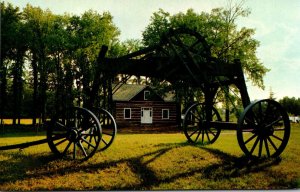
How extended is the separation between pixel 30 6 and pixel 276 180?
26.2m

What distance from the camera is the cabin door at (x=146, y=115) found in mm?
35156

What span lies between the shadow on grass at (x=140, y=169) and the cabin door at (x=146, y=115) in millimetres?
A: 26628

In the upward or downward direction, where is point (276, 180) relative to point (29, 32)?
downward

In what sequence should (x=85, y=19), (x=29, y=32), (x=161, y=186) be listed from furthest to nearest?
1. (x=85, y=19)
2. (x=29, y=32)
3. (x=161, y=186)

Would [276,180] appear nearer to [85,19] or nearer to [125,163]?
[125,163]

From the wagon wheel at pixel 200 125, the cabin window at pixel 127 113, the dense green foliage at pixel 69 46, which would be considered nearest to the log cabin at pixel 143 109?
the cabin window at pixel 127 113

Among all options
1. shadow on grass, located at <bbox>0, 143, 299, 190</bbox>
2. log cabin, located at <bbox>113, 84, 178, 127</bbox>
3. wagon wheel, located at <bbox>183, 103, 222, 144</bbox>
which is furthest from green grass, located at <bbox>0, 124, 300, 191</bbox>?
log cabin, located at <bbox>113, 84, 178, 127</bbox>

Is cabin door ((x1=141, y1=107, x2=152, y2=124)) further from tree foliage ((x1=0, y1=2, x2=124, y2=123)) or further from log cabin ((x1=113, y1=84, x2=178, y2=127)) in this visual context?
tree foliage ((x1=0, y1=2, x2=124, y2=123))

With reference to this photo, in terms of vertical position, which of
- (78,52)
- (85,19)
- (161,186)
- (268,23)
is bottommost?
(161,186)

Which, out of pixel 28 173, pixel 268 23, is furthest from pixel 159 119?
pixel 28 173

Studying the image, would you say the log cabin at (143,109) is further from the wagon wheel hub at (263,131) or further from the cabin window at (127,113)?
the wagon wheel hub at (263,131)

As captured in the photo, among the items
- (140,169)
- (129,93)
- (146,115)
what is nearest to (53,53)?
(129,93)

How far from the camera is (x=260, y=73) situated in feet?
90.0

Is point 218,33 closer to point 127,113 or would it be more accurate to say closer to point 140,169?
point 127,113
